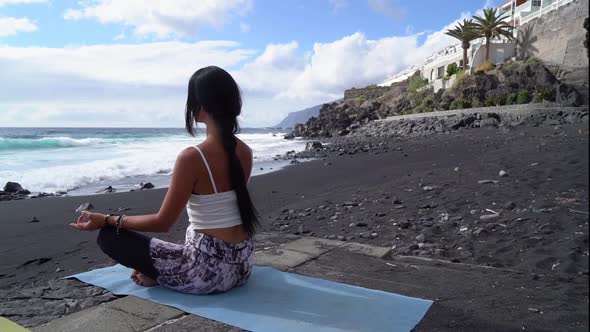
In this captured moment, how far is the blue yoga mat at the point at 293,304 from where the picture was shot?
7.29ft

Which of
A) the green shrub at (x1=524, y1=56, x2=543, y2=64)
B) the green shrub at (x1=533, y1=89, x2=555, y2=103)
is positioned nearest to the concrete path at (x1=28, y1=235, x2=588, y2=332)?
the green shrub at (x1=533, y1=89, x2=555, y2=103)

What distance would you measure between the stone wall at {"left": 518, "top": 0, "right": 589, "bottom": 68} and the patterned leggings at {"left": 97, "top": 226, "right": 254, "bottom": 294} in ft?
80.3

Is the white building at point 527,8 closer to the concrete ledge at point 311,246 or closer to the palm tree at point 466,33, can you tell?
the palm tree at point 466,33

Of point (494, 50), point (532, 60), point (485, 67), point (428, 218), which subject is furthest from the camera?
point (494, 50)

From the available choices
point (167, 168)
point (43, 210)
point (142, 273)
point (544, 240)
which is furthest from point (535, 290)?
point (167, 168)

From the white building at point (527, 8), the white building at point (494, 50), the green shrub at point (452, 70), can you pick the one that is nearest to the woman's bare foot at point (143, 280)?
the white building at point (494, 50)

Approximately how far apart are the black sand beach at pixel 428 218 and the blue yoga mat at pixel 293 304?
579 mm

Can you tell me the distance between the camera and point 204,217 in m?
2.55

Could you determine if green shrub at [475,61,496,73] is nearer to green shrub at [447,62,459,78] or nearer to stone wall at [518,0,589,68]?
stone wall at [518,0,589,68]

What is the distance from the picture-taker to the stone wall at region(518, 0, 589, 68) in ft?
76.7

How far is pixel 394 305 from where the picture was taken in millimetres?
2436

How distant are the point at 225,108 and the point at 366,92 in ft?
183

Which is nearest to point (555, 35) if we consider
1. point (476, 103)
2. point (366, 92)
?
point (476, 103)

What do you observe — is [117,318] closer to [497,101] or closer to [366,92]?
[497,101]
